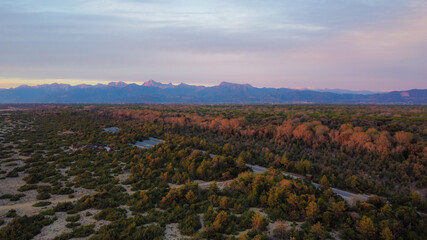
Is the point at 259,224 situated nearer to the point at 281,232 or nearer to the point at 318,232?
the point at 281,232

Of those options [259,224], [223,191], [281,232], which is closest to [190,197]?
[223,191]

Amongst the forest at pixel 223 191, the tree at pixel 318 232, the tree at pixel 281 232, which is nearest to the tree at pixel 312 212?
the forest at pixel 223 191

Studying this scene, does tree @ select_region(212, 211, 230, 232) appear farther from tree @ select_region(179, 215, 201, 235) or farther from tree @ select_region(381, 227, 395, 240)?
tree @ select_region(381, 227, 395, 240)

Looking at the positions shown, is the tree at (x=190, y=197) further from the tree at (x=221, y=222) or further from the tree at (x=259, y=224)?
the tree at (x=259, y=224)

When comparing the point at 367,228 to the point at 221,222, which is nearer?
the point at 367,228

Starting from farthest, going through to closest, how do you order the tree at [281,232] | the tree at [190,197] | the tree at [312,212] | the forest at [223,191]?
the tree at [190,197] < the tree at [312,212] < the forest at [223,191] < the tree at [281,232]

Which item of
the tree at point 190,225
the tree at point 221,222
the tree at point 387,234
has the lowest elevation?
the tree at point 190,225

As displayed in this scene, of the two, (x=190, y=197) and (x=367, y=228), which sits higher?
(x=367, y=228)

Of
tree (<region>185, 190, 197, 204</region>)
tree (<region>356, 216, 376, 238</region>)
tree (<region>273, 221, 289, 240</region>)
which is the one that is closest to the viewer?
tree (<region>356, 216, 376, 238</region>)

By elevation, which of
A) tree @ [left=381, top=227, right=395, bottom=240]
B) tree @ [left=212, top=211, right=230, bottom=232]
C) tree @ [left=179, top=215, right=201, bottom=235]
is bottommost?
tree @ [left=179, top=215, right=201, bottom=235]

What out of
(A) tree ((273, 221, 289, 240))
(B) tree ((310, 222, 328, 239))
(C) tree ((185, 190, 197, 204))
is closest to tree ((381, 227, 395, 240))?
(B) tree ((310, 222, 328, 239))

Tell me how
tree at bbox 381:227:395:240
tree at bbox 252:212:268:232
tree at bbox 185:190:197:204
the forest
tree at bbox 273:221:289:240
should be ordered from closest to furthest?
tree at bbox 381:227:395:240
tree at bbox 273:221:289:240
tree at bbox 252:212:268:232
the forest
tree at bbox 185:190:197:204
